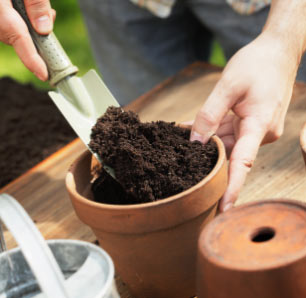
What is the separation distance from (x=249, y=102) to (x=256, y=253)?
52 cm

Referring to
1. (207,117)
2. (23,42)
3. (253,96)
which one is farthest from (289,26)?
(23,42)

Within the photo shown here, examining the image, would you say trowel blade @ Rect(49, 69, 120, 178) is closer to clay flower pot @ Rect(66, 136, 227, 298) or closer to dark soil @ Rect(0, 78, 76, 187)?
clay flower pot @ Rect(66, 136, 227, 298)

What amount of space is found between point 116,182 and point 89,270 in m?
0.28

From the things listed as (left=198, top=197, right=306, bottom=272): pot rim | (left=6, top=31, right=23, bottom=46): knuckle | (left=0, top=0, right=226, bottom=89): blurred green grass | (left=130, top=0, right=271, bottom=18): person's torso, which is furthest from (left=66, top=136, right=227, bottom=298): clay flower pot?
(left=0, top=0, right=226, bottom=89): blurred green grass

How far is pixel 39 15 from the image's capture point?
44.8 inches

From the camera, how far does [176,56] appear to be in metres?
2.22

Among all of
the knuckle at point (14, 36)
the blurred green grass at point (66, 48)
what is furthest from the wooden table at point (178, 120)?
the blurred green grass at point (66, 48)

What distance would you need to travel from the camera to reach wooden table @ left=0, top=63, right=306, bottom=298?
3.97 feet

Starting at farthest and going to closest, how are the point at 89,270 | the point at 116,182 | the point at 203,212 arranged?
the point at 116,182
the point at 203,212
the point at 89,270

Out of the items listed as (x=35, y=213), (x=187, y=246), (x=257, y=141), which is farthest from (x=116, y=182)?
(x=35, y=213)

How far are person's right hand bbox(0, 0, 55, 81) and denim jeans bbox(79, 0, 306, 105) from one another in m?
0.87

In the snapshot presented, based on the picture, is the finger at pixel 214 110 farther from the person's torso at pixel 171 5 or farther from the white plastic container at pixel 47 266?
the person's torso at pixel 171 5

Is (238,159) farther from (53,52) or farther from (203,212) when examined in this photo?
(53,52)

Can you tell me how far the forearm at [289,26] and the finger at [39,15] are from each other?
52 cm
